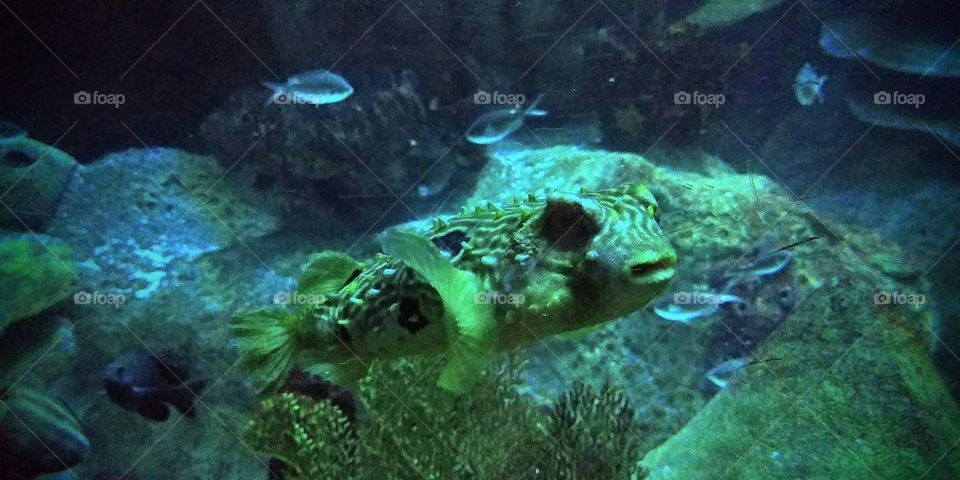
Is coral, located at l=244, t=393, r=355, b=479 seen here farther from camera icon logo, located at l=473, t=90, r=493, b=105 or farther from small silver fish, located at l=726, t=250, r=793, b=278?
camera icon logo, located at l=473, t=90, r=493, b=105

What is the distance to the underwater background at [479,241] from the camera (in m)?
2.52

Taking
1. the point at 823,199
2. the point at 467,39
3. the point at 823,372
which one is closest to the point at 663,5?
the point at 467,39

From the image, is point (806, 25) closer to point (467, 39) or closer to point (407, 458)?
point (467, 39)

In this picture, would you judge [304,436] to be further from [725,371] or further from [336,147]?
[336,147]

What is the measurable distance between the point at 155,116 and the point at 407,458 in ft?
24.1

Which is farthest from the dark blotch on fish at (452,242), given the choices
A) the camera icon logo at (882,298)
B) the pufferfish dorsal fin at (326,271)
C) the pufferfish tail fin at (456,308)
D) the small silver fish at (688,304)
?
the camera icon logo at (882,298)

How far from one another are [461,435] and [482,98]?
5.90 metres

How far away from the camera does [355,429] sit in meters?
3.46

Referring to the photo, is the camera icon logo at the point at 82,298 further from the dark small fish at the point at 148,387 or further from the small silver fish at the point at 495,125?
the small silver fish at the point at 495,125

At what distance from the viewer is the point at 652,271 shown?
193 centimetres

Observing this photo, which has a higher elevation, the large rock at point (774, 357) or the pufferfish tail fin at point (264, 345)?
the pufferfish tail fin at point (264, 345)

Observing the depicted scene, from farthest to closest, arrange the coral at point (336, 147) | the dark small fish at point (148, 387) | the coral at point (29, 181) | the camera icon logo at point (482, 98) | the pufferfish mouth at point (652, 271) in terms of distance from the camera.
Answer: the camera icon logo at point (482, 98)
the coral at point (336, 147)
the coral at point (29, 181)
the dark small fish at point (148, 387)
the pufferfish mouth at point (652, 271)

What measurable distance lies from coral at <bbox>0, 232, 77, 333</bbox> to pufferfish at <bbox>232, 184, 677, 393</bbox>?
4777mm

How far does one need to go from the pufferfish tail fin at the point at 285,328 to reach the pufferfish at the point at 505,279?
272 mm
